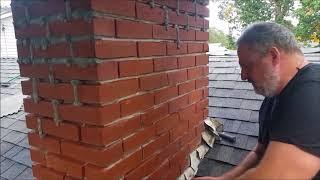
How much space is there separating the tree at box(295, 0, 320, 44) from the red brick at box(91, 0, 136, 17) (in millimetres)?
14906

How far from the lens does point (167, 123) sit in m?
1.93

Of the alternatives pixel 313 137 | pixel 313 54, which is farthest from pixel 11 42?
pixel 313 137

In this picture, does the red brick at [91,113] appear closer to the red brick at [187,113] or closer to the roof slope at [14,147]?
the red brick at [187,113]

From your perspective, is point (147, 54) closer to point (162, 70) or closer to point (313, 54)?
point (162, 70)

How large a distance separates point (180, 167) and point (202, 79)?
771 mm

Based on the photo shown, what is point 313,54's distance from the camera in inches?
165

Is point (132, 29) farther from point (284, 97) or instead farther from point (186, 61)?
point (284, 97)

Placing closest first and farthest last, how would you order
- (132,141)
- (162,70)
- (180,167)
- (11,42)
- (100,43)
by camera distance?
(100,43) → (132,141) → (162,70) → (180,167) → (11,42)

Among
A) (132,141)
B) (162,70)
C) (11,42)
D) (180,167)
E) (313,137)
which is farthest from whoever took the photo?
(11,42)

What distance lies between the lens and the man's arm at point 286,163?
140cm

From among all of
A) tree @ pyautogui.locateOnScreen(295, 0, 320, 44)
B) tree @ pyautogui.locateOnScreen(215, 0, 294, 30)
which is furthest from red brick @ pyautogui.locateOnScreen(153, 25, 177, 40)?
tree @ pyautogui.locateOnScreen(215, 0, 294, 30)

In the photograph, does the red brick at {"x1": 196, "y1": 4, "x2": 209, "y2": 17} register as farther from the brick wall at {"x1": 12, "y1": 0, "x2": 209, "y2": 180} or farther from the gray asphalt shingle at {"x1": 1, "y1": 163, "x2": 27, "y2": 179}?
the gray asphalt shingle at {"x1": 1, "y1": 163, "x2": 27, "y2": 179}

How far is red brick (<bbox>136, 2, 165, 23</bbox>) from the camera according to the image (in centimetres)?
153

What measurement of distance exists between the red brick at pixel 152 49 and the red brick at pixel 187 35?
0.27 metres
